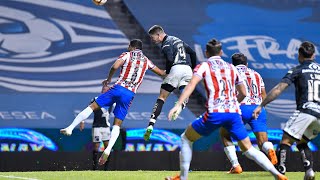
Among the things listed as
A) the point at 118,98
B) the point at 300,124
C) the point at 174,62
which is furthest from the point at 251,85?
the point at 300,124

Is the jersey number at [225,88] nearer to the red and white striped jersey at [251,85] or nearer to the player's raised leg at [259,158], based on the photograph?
the player's raised leg at [259,158]

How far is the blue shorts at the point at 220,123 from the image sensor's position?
956 cm

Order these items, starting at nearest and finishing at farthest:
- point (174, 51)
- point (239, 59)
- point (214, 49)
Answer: point (214, 49) → point (239, 59) → point (174, 51)

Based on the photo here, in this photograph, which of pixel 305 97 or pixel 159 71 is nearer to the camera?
pixel 305 97

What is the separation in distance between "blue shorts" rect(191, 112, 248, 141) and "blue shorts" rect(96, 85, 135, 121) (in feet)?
13.2

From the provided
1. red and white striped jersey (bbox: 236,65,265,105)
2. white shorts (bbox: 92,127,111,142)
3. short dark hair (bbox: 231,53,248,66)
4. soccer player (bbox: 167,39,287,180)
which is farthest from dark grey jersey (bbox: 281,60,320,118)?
white shorts (bbox: 92,127,111,142)

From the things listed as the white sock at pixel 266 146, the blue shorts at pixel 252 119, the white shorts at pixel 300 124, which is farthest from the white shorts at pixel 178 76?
the white shorts at pixel 300 124

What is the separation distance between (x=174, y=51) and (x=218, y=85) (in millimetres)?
4486

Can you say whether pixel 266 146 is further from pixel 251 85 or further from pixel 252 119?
pixel 251 85

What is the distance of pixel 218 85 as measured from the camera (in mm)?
9648

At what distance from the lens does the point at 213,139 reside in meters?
21.3

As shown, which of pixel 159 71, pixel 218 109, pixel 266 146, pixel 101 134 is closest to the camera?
pixel 218 109

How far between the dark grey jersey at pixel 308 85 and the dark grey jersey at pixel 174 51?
3666 mm

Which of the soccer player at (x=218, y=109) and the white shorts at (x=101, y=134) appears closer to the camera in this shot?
the soccer player at (x=218, y=109)
